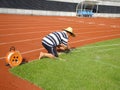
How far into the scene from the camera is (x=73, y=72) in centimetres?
768

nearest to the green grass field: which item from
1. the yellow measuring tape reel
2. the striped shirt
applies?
the yellow measuring tape reel

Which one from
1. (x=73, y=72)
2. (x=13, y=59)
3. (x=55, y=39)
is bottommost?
(x=73, y=72)

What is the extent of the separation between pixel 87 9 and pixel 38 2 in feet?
32.6

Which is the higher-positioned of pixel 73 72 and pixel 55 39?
pixel 55 39

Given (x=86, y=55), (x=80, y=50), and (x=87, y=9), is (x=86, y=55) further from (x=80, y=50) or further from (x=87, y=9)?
(x=87, y=9)

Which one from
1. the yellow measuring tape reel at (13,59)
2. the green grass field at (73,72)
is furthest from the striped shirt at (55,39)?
the yellow measuring tape reel at (13,59)

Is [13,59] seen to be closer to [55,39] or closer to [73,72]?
[55,39]

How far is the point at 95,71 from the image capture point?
26.2 ft

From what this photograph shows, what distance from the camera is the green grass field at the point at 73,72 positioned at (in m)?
6.75

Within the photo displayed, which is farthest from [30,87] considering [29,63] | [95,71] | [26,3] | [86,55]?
[26,3]

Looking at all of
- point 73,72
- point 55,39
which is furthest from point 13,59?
point 73,72

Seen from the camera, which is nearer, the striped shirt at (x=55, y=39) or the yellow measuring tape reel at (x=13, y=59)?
the yellow measuring tape reel at (x=13, y=59)

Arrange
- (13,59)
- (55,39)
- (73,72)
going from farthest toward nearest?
(55,39) → (13,59) → (73,72)

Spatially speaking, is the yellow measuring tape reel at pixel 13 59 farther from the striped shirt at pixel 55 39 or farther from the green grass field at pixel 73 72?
the striped shirt at pixel 55 39
